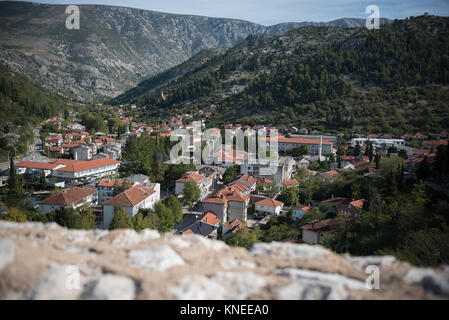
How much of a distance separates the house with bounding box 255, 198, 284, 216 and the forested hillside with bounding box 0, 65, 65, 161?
3605 cm

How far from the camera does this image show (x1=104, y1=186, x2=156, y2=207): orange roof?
2234 cm

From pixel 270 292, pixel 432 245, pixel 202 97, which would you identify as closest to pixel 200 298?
pixel 270 292

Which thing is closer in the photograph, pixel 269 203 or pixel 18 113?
pixel 269 203

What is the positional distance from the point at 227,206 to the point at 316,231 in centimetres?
834

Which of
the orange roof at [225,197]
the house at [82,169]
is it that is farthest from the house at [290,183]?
the house at [82,169]

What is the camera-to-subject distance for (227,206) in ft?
83.8

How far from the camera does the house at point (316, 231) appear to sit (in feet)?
62.8

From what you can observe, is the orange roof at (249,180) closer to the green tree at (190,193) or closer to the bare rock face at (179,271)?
the green tree at (190,193)

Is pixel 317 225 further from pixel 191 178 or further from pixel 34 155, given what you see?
pixel 34 155

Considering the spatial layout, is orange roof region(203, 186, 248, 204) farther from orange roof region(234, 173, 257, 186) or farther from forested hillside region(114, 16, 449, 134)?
forested hillside region(114, 16, 449, 134)

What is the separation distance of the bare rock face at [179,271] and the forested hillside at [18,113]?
46253 millimetres

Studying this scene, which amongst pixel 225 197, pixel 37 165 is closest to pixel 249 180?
pixel 225 197

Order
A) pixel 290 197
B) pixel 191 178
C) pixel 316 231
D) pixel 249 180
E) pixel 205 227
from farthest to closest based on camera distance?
1. pixel 249 180
2. pixel 191 178
3. pixel 290 197
4. pixel 205 227
5. pixel 316 231

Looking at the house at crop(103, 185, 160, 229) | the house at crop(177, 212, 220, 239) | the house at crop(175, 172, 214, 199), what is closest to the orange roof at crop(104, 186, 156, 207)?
the house at crop(103, 185, 160, 229)
